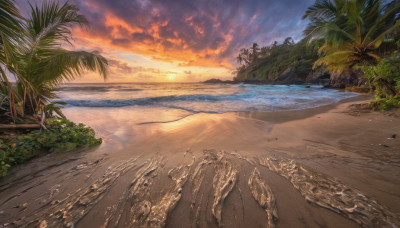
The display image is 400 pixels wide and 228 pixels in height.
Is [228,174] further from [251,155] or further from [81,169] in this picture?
[81,169]

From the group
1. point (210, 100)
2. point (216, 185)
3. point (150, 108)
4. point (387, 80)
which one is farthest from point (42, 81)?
point (387, 80)

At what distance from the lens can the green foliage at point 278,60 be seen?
106ft

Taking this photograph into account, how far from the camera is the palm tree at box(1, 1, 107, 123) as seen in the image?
11.9 feet

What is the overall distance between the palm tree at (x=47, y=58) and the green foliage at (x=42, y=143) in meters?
1.22

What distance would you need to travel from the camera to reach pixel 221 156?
2.46 meters

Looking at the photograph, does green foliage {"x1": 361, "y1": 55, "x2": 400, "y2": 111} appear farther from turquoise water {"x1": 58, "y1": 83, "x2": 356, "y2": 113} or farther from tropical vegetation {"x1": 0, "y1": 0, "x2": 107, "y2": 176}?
tropical vegetation {"x1": 0, "y1": 0, "x2": 107, "y2": 176}

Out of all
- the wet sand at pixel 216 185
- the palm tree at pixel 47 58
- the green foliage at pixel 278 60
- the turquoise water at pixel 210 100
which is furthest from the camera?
the green foliage at pixel 278 60

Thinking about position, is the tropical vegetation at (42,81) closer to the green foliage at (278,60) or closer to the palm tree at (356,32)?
the palm tree at (356,32)

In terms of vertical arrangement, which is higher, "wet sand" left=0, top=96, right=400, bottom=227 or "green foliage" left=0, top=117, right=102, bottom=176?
"green foliage" left=0, top=117, right=102, bottom=176

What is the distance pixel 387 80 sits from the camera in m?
4.62

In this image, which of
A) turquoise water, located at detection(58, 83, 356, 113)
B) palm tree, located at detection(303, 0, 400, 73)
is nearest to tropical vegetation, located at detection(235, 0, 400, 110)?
palm tree, located at detection(303, 0, 400, 73)

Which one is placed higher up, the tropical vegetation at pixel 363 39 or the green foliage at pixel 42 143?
the tropical vegetation at pixel 363 39

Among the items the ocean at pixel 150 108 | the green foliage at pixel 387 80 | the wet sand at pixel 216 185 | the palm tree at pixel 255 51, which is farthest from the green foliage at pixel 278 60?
the wet sand at pixel 216 185

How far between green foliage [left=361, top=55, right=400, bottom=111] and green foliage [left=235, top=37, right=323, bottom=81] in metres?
29.7
